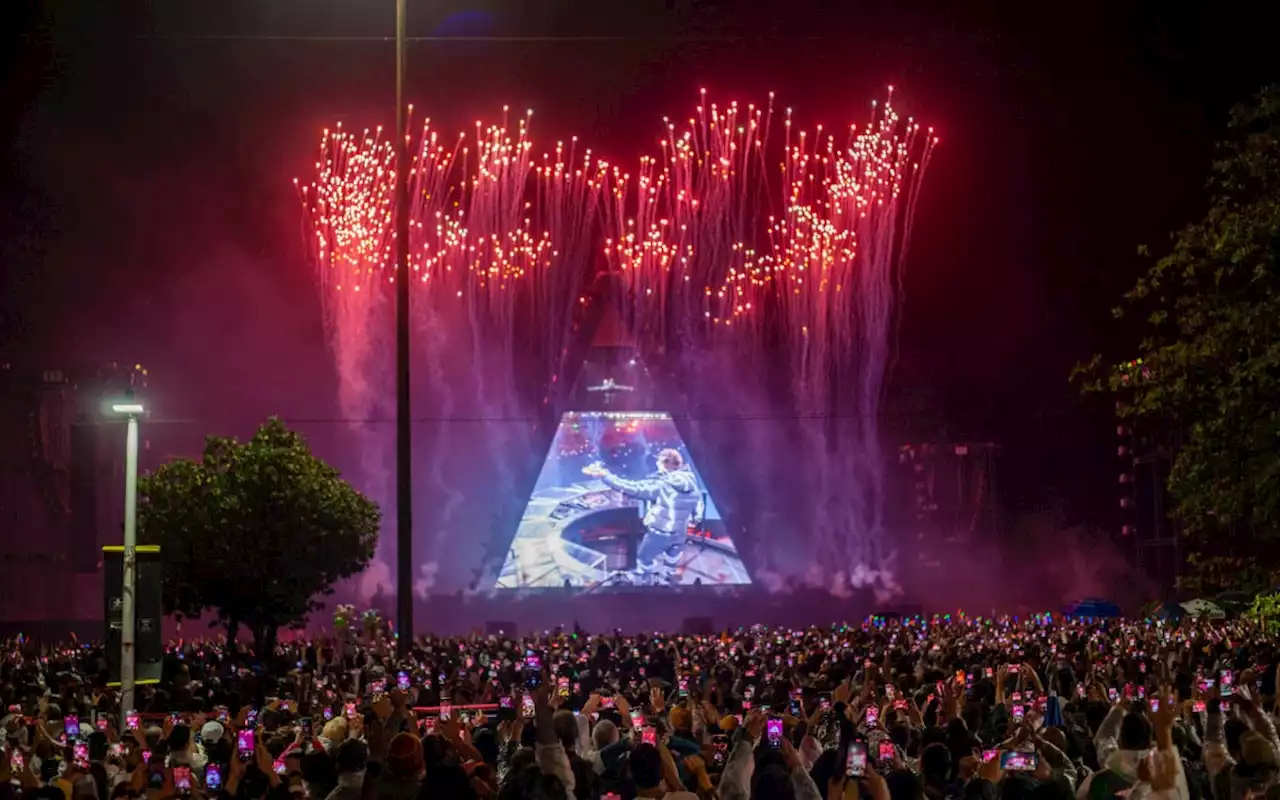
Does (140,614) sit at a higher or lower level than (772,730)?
higher

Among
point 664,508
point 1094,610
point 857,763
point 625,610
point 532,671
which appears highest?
point 664,508

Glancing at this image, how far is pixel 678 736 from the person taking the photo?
12398mm

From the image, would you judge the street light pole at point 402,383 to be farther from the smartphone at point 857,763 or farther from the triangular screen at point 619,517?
the triangular screen at point 619,517

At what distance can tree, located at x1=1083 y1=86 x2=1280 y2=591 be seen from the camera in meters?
22.1

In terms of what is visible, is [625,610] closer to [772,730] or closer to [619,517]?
[619,517]

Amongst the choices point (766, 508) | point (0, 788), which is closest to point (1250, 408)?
point (0, 788)

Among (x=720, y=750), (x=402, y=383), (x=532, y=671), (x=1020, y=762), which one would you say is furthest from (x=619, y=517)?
(x=1020, y=762)

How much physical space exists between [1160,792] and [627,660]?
1627cm

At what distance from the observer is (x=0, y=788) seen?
33.2ft

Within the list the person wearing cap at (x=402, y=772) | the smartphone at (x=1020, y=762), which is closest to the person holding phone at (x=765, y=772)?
the smartphone at (x=1020, y=762)

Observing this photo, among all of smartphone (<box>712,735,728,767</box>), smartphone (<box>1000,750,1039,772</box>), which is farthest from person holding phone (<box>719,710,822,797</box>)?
smartphone (<box>712,735,728,767</box>)

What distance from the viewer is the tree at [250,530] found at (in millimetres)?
35594

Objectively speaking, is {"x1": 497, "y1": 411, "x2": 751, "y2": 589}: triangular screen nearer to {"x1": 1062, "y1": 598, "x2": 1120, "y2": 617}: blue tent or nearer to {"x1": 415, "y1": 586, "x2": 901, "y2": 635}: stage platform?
{"x1": 415, "y1": 586, "x2": 901, "y2": 635}: stage platform

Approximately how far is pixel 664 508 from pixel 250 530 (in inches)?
1328
